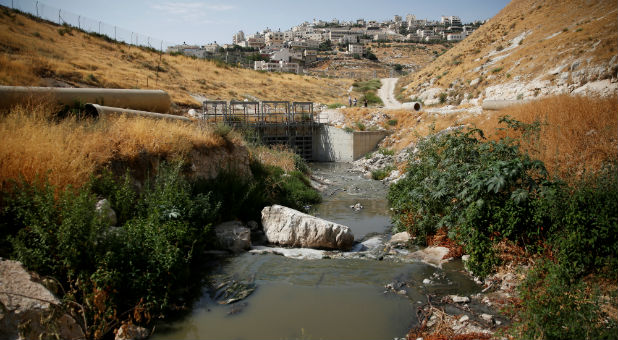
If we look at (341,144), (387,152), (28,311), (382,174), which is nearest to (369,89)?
(341,144)

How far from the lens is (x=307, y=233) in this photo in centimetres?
→ 986

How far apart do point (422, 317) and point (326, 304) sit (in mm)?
1617

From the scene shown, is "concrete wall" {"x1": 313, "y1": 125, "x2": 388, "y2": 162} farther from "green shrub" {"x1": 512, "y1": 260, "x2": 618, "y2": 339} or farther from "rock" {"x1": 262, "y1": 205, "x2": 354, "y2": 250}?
"green shrub" {"x1": 512, "y1": 260, "x2": 618, "y2": 339}

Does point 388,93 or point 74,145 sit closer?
point 74,145

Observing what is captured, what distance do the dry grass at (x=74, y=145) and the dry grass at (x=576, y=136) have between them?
9.17 meters

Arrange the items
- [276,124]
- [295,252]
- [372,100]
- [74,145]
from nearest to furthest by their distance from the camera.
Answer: [74,145] → [295,252] → [276,124] → [372,100]

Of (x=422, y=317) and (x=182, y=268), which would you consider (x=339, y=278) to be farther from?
(x=182, y=268)

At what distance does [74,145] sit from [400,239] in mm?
8074

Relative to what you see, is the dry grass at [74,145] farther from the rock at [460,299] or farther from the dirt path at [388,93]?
the dirt path at [388,93]

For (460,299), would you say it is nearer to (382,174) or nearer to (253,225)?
(253,225)

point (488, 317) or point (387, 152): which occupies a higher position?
point (387, 152)

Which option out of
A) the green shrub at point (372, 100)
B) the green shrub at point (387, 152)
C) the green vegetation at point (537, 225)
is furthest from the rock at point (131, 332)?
the green shrub at point (372, 100)

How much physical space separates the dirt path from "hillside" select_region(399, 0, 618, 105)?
6.51 ft

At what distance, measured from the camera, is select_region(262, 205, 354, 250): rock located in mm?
9773
